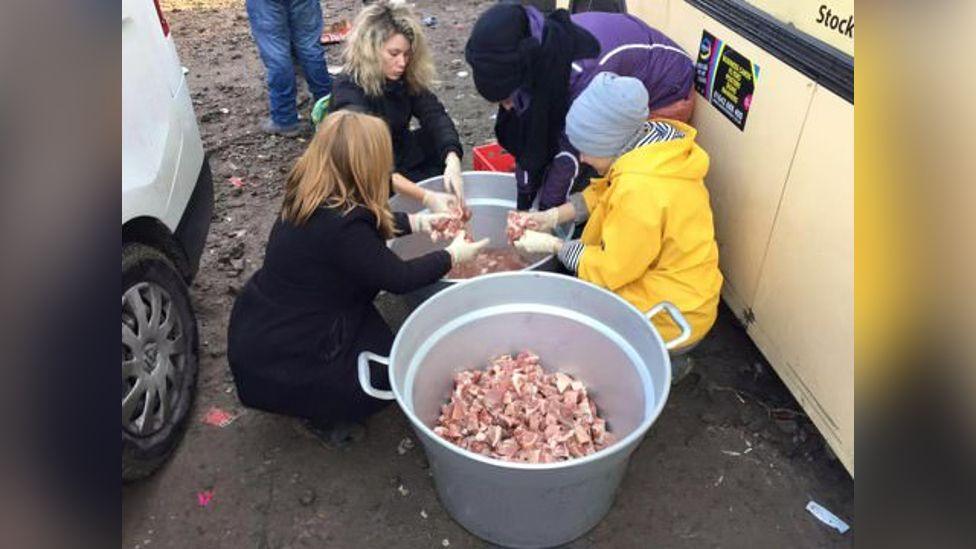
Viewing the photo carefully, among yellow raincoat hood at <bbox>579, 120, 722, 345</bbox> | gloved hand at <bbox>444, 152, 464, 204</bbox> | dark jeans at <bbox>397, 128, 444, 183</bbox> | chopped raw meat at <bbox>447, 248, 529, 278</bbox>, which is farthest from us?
dark jeans at <bbox>397, 128, 444, 183</bbox>

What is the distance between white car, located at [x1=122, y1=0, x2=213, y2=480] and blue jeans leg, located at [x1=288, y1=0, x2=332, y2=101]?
6.74 feet

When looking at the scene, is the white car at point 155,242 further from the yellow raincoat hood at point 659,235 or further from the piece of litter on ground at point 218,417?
the yellow raincoat hood at point 659,235

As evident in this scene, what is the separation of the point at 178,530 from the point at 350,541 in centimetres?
64

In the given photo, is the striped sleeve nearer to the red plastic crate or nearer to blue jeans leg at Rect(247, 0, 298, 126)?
the red plastic crate

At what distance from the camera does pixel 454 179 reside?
324cm

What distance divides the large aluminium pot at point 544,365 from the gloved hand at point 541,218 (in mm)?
505

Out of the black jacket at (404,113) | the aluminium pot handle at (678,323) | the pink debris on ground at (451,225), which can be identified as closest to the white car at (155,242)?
the black jacket at (404,113)

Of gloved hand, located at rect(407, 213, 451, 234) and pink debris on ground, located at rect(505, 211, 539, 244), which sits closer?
pink debris on ground, located at rect(505, 211, 539, 244)

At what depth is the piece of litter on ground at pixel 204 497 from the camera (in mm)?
2477

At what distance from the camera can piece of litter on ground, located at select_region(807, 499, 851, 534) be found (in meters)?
2.35

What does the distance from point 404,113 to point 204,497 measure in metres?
2.04

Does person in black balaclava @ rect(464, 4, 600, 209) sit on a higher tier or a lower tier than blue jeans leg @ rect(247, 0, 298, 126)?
higher

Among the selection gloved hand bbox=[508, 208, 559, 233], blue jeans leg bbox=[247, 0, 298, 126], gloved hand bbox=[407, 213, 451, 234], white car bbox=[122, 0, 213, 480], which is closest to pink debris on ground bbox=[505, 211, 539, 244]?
gloved hand bbox=[508, 208, 559, 233]
